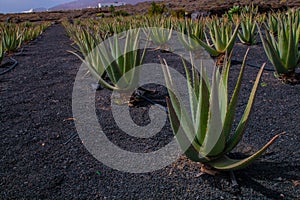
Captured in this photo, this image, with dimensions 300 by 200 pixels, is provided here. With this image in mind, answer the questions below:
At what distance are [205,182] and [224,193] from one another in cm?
11

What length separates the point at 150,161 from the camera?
1621 mm

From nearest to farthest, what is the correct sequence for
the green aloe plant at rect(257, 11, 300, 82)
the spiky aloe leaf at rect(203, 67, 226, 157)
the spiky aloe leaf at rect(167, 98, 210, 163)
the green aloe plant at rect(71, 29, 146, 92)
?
the spiky aloe leaf at rect(203, 67, 226, 157)
the spiky aloe leaf at rect(167, 98, 210, 163)
the green aloe plant at rect(71, 29, 146, 92)
the green aloe plant at rect(257, 11, 300, 82)

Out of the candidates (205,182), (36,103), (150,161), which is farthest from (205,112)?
(36,103)

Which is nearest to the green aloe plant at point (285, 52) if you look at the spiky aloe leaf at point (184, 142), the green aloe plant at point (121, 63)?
the green aloe plant at point (121, 63)

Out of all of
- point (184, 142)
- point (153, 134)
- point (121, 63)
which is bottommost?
point (153, 134)

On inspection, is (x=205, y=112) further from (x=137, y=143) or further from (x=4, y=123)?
(x=4, y=123)

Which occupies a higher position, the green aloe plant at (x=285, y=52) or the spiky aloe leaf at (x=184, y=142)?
the green aloe plant at (x=285, y=52)

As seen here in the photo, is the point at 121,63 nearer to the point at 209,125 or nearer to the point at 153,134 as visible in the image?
the point at 153,134

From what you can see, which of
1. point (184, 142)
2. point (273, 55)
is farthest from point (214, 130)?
point (273, 55)

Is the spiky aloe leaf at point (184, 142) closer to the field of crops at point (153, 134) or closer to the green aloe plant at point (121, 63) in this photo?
the field of crops at point (153, 134)

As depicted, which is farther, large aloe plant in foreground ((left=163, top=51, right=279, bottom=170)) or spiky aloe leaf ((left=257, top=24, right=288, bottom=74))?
spiky aloe leaf ((left=257, top=24, right=288, bottom=74))

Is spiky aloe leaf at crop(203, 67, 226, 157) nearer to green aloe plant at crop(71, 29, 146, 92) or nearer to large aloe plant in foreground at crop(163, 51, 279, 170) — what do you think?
large aloe plant in foreground at crop(163, 51, 279, 170)

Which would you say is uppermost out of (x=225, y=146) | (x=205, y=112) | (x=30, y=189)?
(x=205, y=112)

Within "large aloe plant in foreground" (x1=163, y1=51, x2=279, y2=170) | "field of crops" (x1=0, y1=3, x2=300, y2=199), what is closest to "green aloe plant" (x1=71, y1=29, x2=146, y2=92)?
"field of crops" (x1=0, y1=3, x2=300, y2=199)
